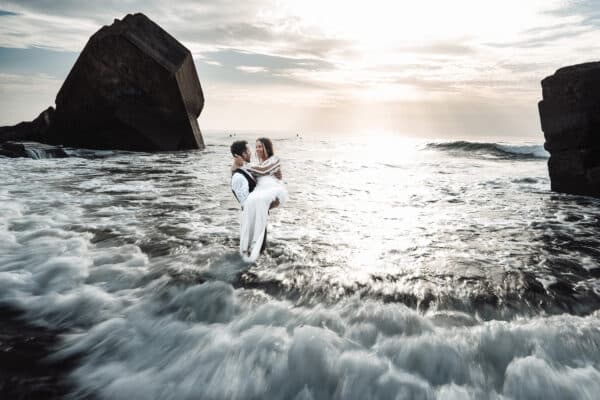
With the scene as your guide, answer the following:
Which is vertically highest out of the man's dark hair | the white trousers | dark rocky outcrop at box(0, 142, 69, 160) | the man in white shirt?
dark rocky outcrop at box(0, 142, 69, 160)

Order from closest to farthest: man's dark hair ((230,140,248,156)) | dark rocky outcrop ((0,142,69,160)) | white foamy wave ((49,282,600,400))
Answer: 1. white foamy wave ((49,282,600,400))
2. man's dark hair ((230,140,248,156))
3. dark rocky outcrop ((0,142,69,160))

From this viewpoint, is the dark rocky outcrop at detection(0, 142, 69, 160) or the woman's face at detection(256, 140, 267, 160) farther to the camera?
the dark rocky outcrop at detection(0, 142, 69, 160)

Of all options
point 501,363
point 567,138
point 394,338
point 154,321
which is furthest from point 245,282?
point 567,138

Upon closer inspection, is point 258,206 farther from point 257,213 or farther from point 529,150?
point 529,150

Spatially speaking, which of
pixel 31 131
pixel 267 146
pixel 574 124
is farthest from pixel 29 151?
pixel 574 124

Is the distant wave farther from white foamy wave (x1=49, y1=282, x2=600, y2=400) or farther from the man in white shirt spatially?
white foamy wave (x1=49, y1=282, x2=600, y2=400)

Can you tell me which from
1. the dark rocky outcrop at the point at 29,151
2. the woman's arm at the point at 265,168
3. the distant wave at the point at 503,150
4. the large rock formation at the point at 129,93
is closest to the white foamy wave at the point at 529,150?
the distant wave at the point at 503,150

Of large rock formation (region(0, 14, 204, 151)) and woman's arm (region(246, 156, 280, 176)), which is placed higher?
large rock formation (region(0, 14, 204, 151))

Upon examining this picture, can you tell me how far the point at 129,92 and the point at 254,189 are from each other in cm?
1422

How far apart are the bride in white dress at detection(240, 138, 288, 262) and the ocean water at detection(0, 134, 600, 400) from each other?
0.87ft

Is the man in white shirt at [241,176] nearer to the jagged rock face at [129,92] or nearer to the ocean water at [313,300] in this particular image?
the ocean water at [313,300]

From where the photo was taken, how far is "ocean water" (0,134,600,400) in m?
2.45

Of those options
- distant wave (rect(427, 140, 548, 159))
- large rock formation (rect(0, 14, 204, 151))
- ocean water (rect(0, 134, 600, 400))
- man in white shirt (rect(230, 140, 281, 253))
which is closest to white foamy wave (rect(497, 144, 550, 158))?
distant wave (rect(427, 140, 548, 159))

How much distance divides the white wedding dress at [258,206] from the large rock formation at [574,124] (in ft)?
23.3
